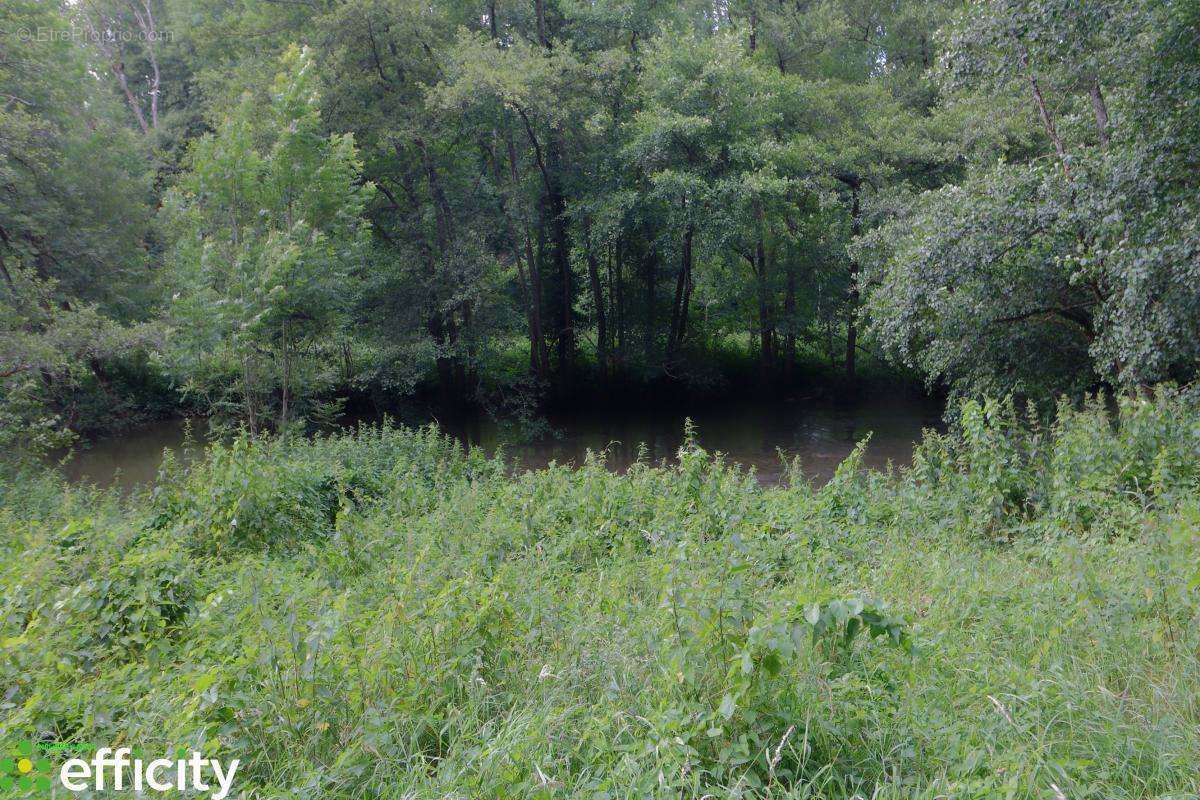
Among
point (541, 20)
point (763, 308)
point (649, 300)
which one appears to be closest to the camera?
point (541, 20)

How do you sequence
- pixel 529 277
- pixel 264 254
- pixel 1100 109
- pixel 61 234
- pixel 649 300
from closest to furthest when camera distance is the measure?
1. pixel 1100 109
2. pixel 264 254
3. pixel 61 234
4. pixel 529 277
5. pixel 649 300

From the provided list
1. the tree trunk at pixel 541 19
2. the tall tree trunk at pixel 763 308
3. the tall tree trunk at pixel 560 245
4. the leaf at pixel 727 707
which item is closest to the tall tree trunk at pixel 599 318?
the tall tree trunk at pixel 560 245

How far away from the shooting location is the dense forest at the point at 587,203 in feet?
32.6

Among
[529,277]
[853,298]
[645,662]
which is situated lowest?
[645,662]

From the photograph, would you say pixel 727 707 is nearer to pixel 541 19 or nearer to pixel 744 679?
pixel 744 679

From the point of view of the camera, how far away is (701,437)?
17719 mm

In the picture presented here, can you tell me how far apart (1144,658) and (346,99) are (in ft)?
61.2

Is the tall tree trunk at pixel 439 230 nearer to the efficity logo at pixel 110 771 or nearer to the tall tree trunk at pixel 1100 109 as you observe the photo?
the tall tree trunk at pixel 1100 109

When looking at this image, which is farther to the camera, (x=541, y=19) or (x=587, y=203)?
(x=541, y=19)

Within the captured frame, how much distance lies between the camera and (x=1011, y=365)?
39.4ft

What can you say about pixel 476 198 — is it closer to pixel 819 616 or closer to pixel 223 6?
pixel 223 6

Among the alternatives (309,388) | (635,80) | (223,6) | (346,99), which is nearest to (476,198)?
(346,99)

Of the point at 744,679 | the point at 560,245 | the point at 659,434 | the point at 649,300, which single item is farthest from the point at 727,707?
the point at 649,300

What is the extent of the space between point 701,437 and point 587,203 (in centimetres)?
663
